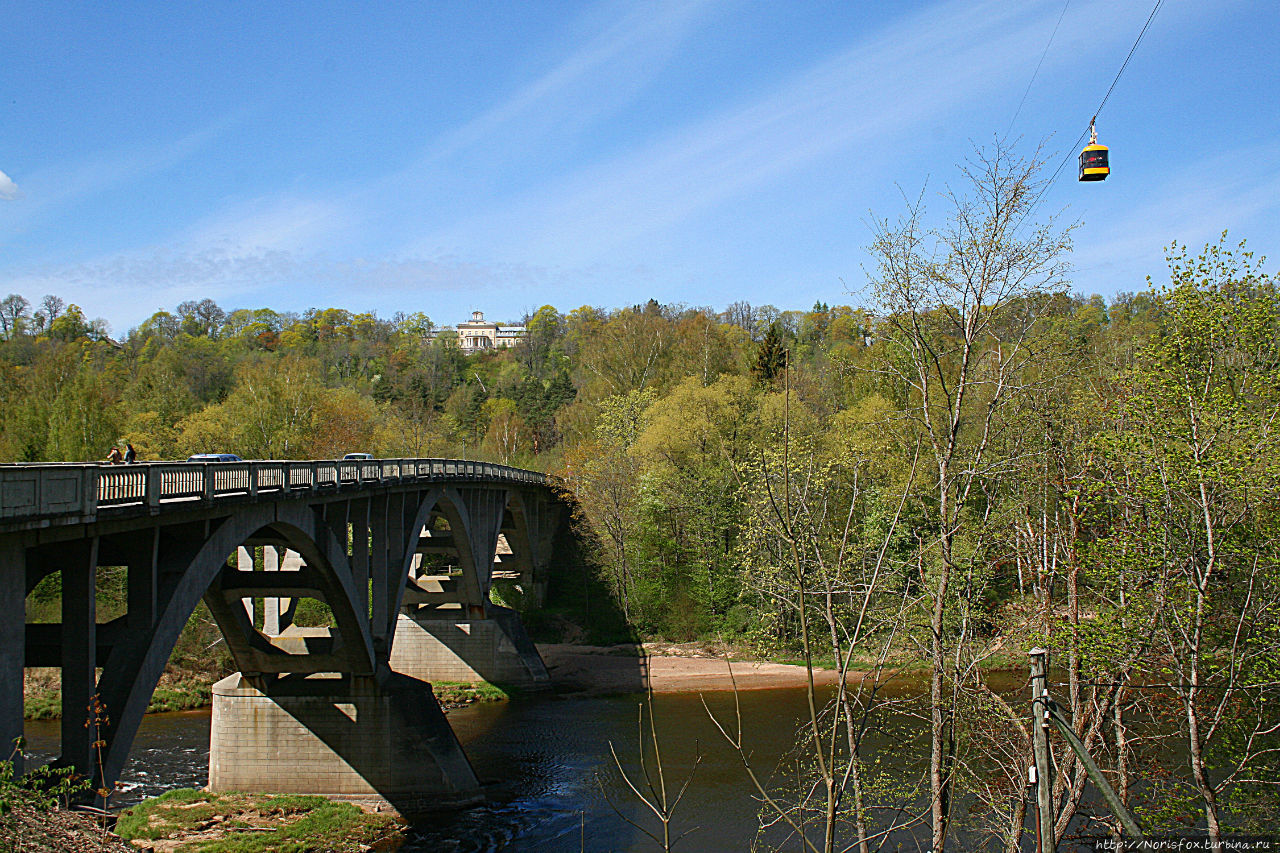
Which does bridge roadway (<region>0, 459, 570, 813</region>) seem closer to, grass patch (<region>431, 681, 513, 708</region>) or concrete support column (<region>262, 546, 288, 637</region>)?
concrete support column (<region>262, 546, 288, 637</region>)

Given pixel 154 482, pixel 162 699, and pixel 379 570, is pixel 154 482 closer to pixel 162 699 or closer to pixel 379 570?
pixel 379 570

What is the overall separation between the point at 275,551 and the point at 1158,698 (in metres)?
23.5

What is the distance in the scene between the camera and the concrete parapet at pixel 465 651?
4303 cm

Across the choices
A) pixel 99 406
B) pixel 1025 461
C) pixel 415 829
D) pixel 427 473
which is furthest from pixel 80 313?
pixel 1025 461

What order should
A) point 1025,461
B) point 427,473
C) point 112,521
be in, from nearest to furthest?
point 112,521 → point 1025,461 → point 427,473

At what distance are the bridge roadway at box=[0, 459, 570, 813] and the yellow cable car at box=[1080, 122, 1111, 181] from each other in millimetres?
13766

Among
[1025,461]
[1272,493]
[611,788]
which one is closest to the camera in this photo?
[1272,493]

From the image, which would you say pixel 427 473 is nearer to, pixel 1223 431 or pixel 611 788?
pixel 611 788

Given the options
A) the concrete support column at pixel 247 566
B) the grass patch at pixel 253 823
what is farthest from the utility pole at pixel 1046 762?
the concrete support column at pixel 247 566

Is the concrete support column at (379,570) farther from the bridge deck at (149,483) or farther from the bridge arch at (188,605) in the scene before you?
the bridge arch at (188,605)

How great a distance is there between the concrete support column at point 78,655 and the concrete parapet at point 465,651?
101 feet

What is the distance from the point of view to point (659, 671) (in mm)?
43812

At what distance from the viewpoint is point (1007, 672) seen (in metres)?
39.4

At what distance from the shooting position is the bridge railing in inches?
442
